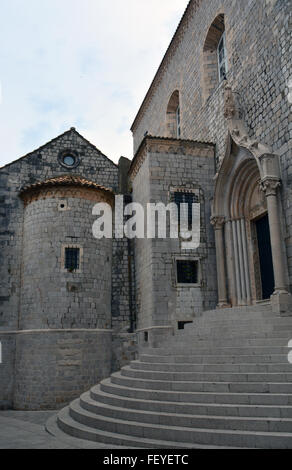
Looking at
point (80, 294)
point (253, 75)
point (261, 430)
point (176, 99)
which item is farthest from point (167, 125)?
point (261, 430)

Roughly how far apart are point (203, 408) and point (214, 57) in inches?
550

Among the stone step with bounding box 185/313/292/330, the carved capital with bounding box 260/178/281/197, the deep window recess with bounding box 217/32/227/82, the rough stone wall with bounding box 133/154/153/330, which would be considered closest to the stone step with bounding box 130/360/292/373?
the stone step with bounding box 185/313/292/330

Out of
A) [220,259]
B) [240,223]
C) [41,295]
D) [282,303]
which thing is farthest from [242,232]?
[41,295]

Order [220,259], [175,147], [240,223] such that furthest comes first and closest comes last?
[175,147]
[220,259]
[240,223]

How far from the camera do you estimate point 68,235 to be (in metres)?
16.0

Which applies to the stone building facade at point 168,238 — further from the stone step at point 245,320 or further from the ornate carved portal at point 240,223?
the stone step at point 245,320

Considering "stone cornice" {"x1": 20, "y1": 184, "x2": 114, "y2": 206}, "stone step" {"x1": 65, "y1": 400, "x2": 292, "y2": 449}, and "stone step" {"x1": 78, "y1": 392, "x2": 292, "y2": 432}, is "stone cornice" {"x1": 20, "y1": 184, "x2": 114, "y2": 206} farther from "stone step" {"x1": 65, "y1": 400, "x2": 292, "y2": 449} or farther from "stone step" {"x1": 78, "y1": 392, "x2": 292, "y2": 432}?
"stone step" {"x1": 65, "y1": 400, "x2": 292, "y2": 449}

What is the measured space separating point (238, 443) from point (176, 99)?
1785 centimetres

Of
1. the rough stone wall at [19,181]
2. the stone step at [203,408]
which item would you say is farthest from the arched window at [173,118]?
the stone step at [203,408]

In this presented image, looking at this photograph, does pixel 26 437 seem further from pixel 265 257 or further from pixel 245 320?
pixel 265 257

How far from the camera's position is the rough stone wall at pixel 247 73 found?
11062 mm

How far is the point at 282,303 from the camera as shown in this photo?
9914mm

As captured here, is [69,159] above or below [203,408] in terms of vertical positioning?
above

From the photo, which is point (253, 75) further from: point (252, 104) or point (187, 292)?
point (187, 292)
